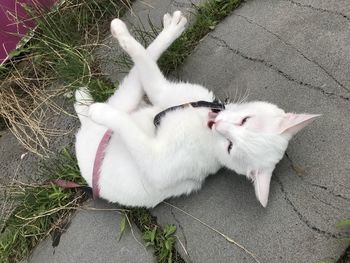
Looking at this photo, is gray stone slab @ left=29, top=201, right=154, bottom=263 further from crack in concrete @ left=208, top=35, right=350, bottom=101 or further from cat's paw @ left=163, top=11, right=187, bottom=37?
crack in concrete @ left=208, top=35, right=350, bottom=101

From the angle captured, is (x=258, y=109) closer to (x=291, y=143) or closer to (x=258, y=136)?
(x=258, y=136)

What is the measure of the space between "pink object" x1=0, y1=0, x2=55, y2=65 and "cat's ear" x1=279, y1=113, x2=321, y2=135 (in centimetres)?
175

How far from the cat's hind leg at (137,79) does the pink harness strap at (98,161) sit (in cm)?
18

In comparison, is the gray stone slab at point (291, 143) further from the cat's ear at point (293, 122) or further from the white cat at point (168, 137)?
the cat's ear at point (293, 122)

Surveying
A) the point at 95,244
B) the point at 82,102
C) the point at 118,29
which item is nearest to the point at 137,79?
the point at 118,29

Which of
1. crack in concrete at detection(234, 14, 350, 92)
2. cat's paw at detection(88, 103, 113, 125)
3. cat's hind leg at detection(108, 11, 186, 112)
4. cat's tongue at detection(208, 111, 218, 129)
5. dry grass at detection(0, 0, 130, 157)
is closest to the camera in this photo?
cat's tongue at detection(208, 111, 218, 129)

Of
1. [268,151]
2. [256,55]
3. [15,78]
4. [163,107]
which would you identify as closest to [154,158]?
[163,107]

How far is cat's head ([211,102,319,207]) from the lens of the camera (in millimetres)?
1603

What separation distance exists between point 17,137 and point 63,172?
0.45 metres

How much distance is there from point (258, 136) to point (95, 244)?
1120 mm

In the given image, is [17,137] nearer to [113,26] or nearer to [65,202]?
[65,202]

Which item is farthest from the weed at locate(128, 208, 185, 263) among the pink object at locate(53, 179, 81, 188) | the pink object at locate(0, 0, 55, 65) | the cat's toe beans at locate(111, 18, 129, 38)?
the pink object at locate(0, 0, 55, 65)

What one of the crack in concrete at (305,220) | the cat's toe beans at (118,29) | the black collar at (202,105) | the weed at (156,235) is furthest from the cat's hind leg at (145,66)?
the crack in concrete at (305,220)

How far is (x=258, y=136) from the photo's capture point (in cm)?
161
